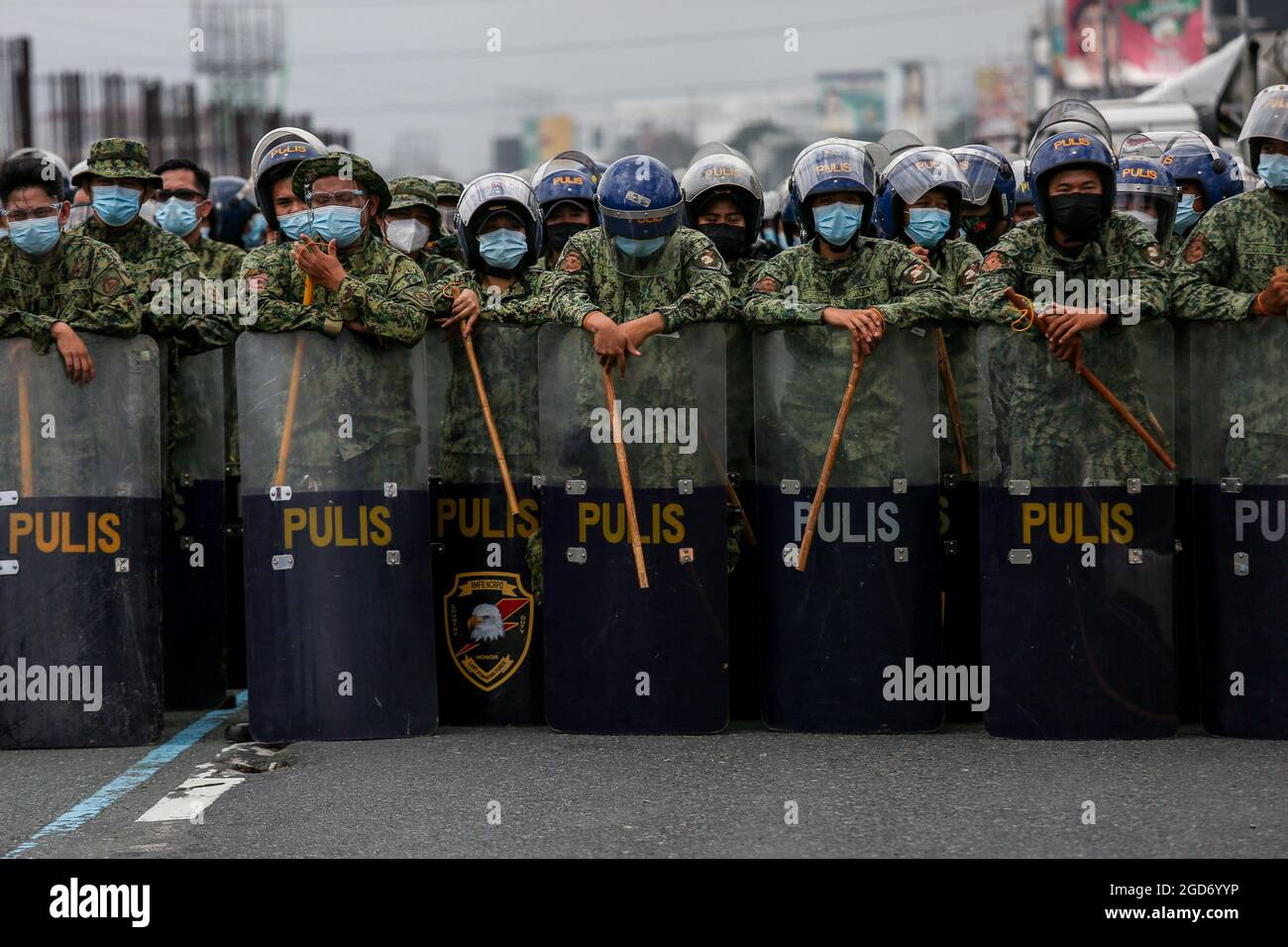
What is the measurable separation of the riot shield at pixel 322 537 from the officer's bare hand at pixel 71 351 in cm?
68

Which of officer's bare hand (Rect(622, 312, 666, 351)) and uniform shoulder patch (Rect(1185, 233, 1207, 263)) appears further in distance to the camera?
uniform shoulder patch (Rect(1185, 233, 1207, 263))

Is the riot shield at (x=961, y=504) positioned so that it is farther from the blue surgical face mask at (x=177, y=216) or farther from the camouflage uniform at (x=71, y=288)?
the blue surgical face mask at (x=177, y=216)

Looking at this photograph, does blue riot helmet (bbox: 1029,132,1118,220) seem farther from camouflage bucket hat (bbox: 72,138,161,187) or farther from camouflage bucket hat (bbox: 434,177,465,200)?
camouflage bucket hat (bbox: 72,138,161,187)

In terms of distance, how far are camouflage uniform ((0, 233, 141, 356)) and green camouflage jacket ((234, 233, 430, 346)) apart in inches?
22.4

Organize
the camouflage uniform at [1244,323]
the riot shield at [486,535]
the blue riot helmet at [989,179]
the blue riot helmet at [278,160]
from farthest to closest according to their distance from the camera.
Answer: the blue riot helmet at [989,179] → the blue riot helmet at [278,160] → the riot shield at [486,535] → the camouflage uniform at [1244,323]

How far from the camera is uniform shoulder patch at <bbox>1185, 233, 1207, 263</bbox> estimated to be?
8421mm

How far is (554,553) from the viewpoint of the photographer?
339 inches

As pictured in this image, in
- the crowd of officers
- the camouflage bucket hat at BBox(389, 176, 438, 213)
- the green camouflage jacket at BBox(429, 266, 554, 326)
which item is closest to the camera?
the crowd of officers

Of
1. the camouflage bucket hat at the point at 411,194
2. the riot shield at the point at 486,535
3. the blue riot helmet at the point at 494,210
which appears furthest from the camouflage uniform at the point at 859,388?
the camouflage bucket hat at the point at 411,194

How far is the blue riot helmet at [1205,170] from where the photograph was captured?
1117 cm

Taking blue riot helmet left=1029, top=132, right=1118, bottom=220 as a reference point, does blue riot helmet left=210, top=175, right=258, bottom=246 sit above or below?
above

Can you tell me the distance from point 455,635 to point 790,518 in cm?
171

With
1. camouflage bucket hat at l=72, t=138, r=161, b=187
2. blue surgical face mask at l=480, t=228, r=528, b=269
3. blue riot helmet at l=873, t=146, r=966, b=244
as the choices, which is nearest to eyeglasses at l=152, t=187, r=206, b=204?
camouflage bucket hat at l=72, t=138, r=161, b=187
